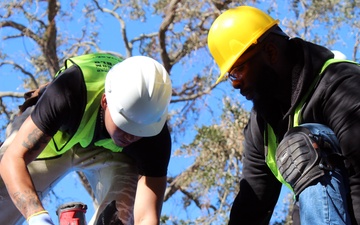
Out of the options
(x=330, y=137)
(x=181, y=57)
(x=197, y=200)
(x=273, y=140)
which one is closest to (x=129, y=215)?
(x=273, y=140)

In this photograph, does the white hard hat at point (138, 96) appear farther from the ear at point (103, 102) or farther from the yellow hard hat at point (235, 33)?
the yellow hard hat at point (235, 33)

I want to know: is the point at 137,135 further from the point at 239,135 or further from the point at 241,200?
the point at 239,135

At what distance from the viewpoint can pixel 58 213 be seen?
439cm

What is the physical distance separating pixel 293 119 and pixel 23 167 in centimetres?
150

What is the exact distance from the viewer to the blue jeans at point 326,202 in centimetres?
347

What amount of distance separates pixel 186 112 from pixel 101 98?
8429mm

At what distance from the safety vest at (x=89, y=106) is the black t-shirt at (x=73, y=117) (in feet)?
0.14

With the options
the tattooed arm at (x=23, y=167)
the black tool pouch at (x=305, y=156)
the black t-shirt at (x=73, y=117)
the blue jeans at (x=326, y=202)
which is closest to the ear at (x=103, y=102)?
the black t-shirt at (x=73, y=117)

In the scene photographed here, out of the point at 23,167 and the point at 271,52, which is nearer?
the point at 271,52

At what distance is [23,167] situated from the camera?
175 inches

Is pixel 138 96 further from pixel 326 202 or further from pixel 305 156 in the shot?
pixel 326 202

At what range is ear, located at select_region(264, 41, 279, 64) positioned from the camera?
423 cm

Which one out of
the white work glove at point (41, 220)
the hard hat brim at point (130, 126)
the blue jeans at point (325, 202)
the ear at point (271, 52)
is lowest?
the white work glove at point (41, 220)

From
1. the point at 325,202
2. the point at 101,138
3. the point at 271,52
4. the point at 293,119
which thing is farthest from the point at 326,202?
the point at 101,138
